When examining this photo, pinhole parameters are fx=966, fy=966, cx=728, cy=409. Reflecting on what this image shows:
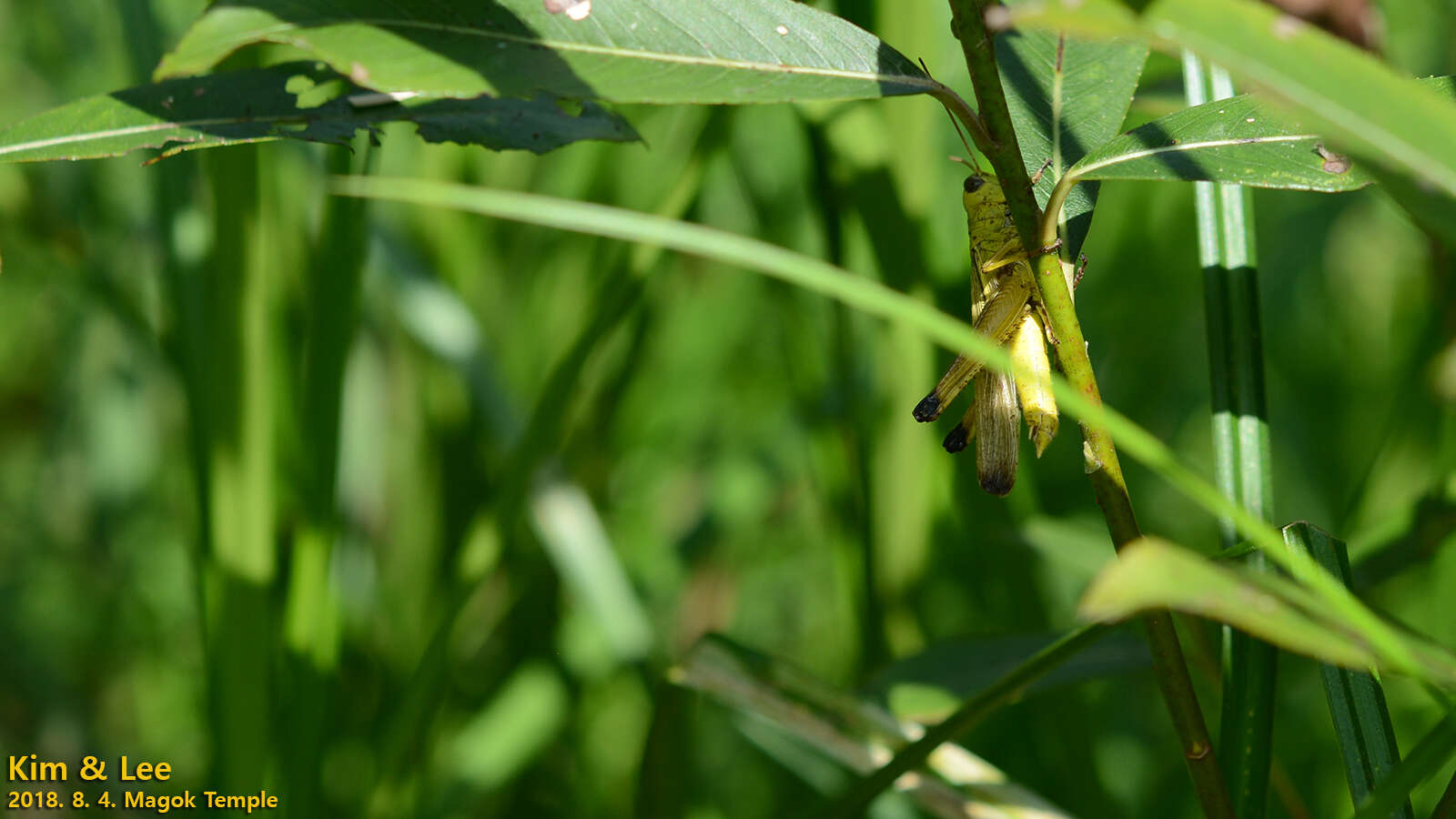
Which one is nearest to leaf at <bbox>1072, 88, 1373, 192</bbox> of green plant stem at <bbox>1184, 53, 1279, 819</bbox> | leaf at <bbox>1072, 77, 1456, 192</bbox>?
leaf at <bbox>1072, 77, 1456, 192</bbox>

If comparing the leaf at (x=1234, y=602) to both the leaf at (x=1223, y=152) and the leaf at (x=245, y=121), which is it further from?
the leaf at (x=245, y=121)

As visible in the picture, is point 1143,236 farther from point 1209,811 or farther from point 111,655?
point 111,655

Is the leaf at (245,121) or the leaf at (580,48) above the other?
the leaf at (580,48)

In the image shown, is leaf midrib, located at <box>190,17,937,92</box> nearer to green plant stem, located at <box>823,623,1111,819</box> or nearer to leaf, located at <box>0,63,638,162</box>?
leaf, located at <box>0,63,638,162</box>

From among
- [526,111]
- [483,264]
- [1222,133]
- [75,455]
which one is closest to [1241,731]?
[1222,133]

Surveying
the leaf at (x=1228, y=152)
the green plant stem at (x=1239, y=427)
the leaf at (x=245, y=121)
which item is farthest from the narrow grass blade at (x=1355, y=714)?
the leaf at (x=245, y=121)

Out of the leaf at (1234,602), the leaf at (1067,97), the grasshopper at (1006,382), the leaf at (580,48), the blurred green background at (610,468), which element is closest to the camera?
the leaf at (1234,602)
